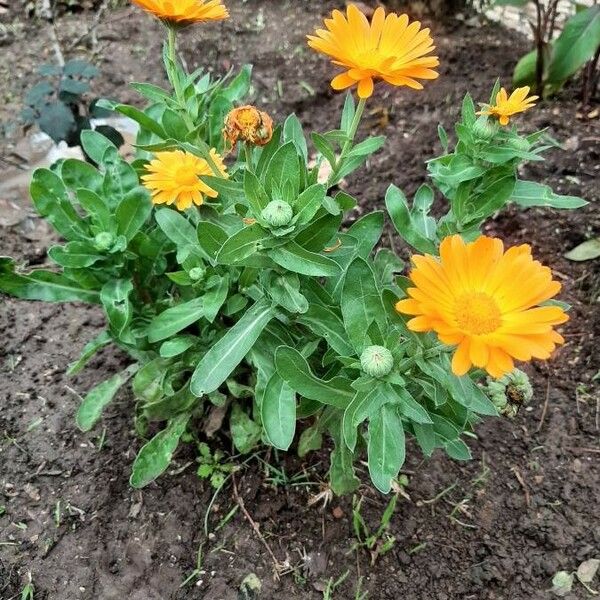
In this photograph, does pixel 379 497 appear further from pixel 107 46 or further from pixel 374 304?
pixel 107 46

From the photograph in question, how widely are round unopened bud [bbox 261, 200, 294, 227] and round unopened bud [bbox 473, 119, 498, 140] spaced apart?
484mm

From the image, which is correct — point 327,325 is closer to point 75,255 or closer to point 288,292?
point 288,292

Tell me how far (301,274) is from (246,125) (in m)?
0.39

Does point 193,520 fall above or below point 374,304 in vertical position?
below

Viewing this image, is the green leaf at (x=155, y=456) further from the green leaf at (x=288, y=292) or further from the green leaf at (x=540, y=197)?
the green leaf at (x=540, y=197)

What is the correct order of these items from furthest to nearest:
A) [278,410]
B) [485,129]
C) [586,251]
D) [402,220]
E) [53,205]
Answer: [586,251], [53,205], [402,220], [278,410], [485,129]

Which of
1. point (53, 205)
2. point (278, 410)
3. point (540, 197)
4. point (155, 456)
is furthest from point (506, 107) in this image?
point (155, 456)

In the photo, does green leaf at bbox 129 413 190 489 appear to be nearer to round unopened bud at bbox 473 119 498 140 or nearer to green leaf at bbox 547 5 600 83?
round unopened bud at bbox 473 119 498 140

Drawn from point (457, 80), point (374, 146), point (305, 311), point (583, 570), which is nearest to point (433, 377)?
point (305, 311)

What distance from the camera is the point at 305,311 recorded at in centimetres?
159

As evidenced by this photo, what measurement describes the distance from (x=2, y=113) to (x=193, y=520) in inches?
87.0

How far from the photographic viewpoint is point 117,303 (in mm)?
1841

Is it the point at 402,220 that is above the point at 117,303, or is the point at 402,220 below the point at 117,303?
above

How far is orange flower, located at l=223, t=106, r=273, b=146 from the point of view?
60.2 inches
